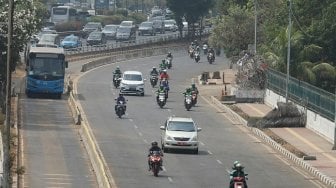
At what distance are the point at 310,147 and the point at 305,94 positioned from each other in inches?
446

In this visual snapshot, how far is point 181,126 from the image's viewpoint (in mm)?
49406

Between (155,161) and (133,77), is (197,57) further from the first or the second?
(155,161)

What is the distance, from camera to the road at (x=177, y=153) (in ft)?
138

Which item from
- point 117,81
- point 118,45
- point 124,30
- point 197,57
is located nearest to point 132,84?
point 117,81

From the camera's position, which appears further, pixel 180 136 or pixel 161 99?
pixel 161 99

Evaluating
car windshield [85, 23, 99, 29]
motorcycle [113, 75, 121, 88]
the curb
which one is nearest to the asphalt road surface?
the curb

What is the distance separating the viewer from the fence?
57713 millimetres

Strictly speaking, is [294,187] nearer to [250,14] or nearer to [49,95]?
[49,95]

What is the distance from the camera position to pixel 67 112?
66.6m

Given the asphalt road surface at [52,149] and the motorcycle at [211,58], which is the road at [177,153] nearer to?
the asphalt road surface at [52,149]

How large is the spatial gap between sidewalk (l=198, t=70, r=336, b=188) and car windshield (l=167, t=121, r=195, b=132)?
411 cm

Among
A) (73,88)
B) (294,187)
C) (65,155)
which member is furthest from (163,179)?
(73,88)

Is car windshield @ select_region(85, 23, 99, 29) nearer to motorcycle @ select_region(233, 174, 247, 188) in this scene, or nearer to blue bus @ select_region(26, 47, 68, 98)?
blue bus @ select_region(26, 47, 68, 98)

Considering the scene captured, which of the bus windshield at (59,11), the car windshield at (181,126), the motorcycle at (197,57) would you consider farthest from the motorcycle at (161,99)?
the bus windshield at (59,11)
